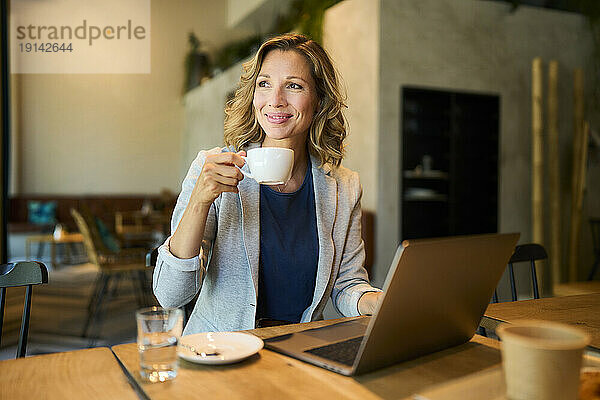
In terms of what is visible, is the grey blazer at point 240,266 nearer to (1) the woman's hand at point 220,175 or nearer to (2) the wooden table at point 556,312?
(1) the woman's hand at point 220,175

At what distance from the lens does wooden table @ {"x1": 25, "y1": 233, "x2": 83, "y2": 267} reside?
3.15 m

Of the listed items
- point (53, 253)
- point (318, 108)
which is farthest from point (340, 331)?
point (53, 253)

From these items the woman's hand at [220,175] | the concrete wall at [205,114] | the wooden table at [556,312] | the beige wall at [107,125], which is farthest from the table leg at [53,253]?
the wooden table at [556,312]

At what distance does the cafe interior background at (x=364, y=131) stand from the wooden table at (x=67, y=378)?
245 centimetres

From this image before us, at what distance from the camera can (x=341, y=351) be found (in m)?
0.82

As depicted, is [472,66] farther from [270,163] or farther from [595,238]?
[270,163]

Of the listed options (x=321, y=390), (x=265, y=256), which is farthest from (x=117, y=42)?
(x=321, y=390)

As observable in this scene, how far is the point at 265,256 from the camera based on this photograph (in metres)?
1.37

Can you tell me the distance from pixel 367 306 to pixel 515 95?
400 cm

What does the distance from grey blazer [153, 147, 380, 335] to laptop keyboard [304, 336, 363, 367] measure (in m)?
0.36

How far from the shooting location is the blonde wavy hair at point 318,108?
1.46 meters

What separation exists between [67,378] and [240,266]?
0.62m

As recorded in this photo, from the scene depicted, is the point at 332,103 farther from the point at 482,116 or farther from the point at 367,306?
the point at 482,116

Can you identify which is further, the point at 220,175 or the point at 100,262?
the point at 100,262
